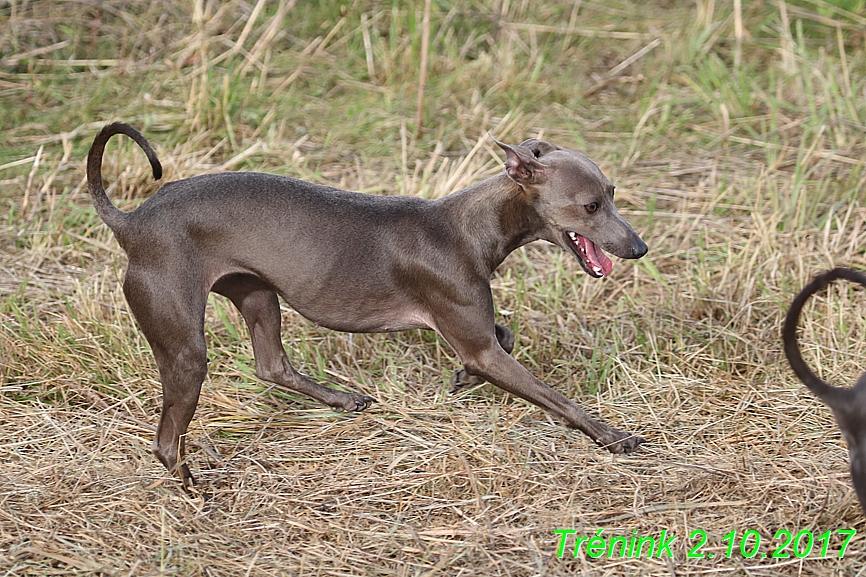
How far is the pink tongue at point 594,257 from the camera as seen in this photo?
3.72m

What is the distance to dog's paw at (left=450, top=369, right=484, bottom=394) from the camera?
13.8 ft

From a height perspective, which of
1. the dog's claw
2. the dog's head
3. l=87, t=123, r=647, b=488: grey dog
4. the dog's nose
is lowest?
the dog's claw

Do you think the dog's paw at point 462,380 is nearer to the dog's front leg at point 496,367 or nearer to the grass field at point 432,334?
the grass field at point 432,334

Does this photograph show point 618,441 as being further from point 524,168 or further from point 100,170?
point 100,170

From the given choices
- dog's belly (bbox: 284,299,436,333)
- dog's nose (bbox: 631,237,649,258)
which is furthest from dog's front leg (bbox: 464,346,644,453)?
dog's nose (bbox: 631,237,649,258)

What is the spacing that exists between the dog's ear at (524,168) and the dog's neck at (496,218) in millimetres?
70

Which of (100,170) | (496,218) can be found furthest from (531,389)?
(100,170)

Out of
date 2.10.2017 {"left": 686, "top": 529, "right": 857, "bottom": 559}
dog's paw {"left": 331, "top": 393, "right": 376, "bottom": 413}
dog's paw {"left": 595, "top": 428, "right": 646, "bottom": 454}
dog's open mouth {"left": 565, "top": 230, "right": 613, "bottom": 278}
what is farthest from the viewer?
dog's paw {"left": 331, "top": 393, "right": 376, "bottom": 413}

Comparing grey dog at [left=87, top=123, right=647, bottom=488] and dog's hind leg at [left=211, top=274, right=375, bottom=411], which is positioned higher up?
grey dog at [left=87, top=123, right=647, bottom=488]

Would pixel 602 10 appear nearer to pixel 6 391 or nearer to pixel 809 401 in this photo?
pixel 809 401

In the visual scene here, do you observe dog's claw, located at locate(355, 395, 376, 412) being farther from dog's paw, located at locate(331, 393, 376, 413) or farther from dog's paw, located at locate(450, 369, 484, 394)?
dog's paw, located at locate(450, 369, 484, 394)

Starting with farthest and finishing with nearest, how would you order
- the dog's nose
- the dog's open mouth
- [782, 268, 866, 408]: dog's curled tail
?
the dog's open mouth
the dog's nose
[782, 268, 866, 408]: dog's curled tail

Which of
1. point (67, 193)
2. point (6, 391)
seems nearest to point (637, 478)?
point (6, 391)

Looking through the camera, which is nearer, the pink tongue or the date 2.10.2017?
the date 2.10.2017
